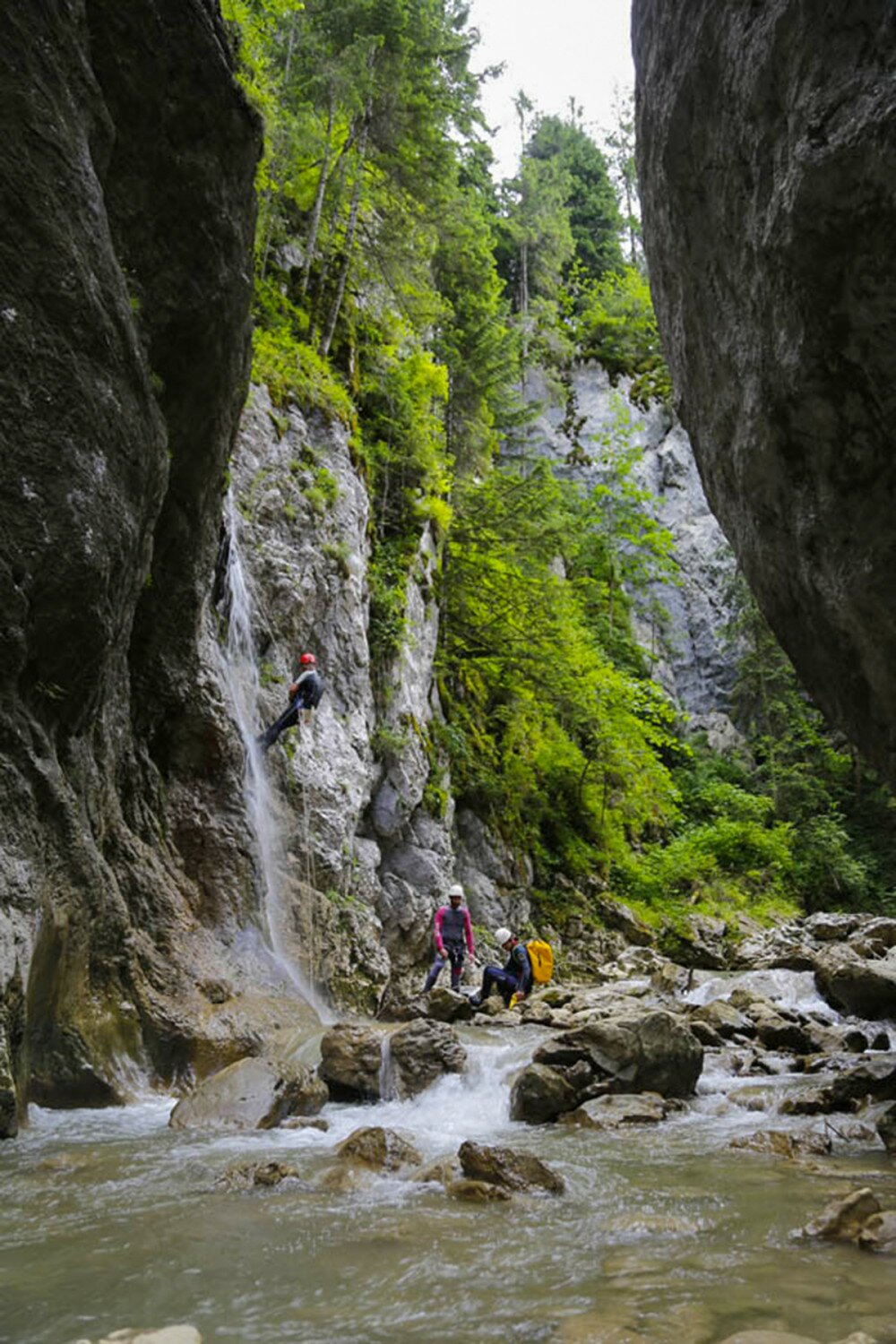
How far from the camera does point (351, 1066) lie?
7.45 m

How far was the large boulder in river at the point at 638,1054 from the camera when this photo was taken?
728 cm

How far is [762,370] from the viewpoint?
5.94 metres

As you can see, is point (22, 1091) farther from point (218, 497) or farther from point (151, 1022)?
point (218, 497)

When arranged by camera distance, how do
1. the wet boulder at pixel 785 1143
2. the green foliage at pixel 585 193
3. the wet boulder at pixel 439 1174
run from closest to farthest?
the wet boulder at pixel 439 1174 < the wet boulder at pixel 785 1143 < the green foliage at pixel 585 193

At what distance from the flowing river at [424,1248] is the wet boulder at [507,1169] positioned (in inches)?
6.8

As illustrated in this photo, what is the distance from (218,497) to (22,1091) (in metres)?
6.55

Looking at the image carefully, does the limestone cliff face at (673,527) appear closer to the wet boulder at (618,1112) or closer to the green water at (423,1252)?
the wet boulder at (618,1112)

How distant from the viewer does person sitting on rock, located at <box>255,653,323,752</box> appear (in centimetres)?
1204

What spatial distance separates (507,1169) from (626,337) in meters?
41.7

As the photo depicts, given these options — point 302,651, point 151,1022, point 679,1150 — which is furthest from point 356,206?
point 679,1150

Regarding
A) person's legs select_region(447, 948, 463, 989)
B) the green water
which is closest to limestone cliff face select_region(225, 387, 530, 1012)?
person's legs select_region(447, 948, 463, 989)

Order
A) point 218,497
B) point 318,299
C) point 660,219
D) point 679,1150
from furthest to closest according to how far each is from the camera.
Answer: point 318,299 → point 218,497 → point 660,219 → point 679,1150

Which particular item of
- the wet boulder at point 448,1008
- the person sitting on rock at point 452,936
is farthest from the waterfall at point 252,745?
the person sitting on rock at point 452,936

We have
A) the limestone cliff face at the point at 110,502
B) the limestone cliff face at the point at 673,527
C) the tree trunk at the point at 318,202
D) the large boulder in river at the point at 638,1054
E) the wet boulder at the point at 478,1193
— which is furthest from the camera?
the limestone cliff face at the point at 673,527
